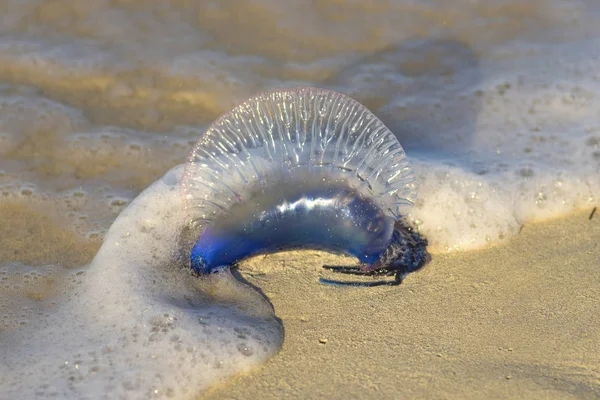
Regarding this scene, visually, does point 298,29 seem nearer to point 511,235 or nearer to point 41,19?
point 41,19

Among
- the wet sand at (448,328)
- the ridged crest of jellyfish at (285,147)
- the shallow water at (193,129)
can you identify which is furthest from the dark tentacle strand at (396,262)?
the ridged crest of jellyfish at (285,147)

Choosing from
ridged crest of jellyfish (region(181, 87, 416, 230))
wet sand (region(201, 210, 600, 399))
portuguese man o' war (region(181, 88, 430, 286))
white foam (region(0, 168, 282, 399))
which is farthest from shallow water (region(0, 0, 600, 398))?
ridged crest of jellyfish (region(181, 87, 416, 230))

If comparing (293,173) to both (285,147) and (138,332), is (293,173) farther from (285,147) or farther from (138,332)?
(138,332)

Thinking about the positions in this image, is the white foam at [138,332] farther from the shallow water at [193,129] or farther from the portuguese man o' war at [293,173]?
the portuguese man o' war at [293,173]

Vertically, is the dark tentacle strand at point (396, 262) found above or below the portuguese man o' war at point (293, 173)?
below

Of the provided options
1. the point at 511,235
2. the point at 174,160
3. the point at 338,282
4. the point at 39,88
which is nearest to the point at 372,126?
the point at 338,282

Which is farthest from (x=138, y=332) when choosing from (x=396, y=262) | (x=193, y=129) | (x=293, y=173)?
(x=193, y=129)

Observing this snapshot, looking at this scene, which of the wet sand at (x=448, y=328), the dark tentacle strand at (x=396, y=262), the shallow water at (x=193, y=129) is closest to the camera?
the wet sand at (x=448, y=328)
